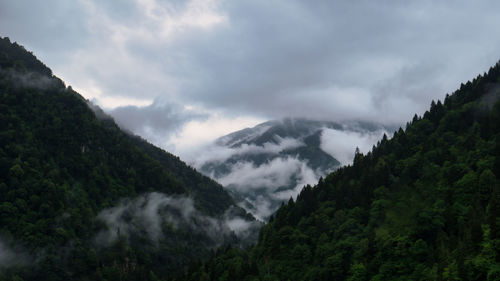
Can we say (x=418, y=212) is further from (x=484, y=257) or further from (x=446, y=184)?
(x=484, y=257)

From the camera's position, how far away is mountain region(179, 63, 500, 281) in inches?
3777

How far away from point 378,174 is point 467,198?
37.6 meters

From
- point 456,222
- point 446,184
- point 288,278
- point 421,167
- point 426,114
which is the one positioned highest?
point 426,114

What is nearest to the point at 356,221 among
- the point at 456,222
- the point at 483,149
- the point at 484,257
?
the point at 456,222

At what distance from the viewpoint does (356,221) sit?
134375 millimetres

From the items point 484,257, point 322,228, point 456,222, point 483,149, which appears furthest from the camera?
point 322,228

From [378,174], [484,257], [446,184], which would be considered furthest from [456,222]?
[378,174]

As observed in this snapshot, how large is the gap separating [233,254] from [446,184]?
284 feet

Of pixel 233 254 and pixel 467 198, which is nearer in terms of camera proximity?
pixel 467 198

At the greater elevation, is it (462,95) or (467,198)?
(462,95)

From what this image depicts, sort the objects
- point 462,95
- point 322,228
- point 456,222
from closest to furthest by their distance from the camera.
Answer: point 456,222
point 322,228
point 462,95

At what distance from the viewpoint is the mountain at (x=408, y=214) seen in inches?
3777

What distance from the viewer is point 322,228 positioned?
14162cm

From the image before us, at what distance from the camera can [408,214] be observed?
120 meters
